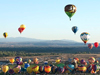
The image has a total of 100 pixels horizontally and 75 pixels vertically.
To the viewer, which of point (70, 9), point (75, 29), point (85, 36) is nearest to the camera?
point (70, 9)

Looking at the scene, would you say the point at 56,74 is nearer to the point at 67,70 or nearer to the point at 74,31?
the point at 67,70

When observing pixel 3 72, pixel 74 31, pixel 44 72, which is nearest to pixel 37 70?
pixel 44 72

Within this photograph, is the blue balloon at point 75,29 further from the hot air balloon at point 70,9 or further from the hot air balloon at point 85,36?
the hot air balloon at point 70,9

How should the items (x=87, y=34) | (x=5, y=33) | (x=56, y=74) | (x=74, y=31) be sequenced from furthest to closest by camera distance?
(x=5, y=33) → (x=74, y=31) → (x=87, y=34) → (x=56, y=74)

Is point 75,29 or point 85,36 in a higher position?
point 75,29

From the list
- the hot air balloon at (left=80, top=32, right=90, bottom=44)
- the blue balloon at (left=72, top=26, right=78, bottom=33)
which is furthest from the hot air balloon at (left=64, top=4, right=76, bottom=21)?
the blue balloon at (left=72, top=26, right=78, bottom=33)

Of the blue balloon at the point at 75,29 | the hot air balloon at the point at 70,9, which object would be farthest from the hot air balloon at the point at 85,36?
the blue balloon at the point at 75,29

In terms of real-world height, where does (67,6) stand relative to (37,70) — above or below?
above

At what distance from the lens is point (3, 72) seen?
44000 mm

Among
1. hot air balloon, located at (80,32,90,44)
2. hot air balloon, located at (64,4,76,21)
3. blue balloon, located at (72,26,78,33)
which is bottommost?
hot air balloon, located at (80,32,90,44)

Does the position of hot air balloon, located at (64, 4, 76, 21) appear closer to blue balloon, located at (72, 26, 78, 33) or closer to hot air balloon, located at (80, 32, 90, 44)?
hot air balloon, located at (80, 32, 90, 44)

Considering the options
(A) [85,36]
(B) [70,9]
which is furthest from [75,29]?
(B) [70,9]

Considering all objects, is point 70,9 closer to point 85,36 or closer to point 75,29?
point 85,36

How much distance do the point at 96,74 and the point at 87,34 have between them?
14.5 m
